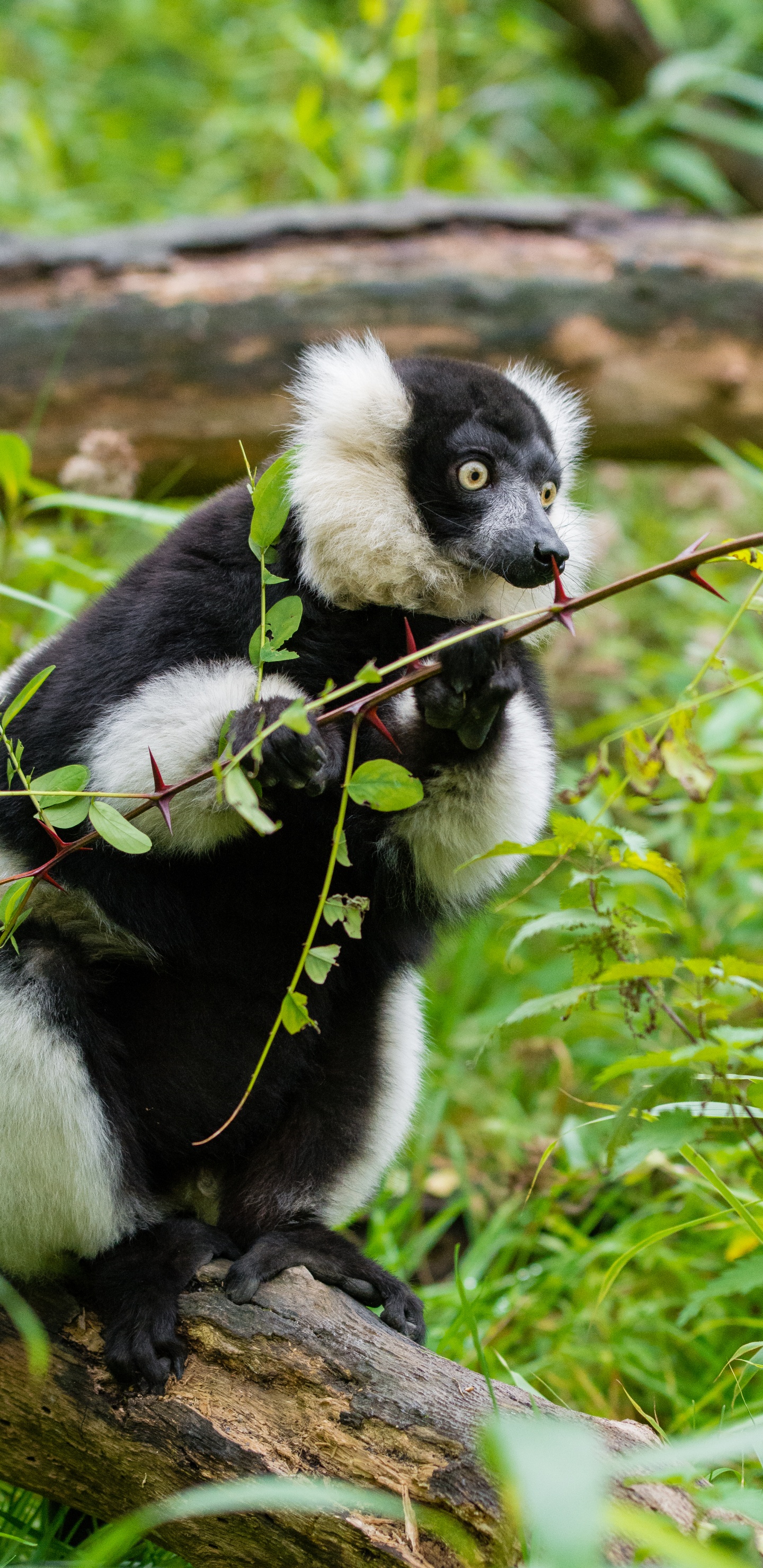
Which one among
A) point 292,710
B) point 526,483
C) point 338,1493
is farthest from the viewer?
point 526,483

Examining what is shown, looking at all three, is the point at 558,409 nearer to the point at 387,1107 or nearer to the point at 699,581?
the point at 699,581

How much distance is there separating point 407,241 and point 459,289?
1.58 ft

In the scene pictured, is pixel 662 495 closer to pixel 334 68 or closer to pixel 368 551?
pixel 334 68

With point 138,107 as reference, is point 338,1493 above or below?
below

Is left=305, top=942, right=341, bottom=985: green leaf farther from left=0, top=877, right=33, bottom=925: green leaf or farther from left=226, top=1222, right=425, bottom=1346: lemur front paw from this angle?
left=226, top=1222, right=425, bottom=1346: lemur front paw

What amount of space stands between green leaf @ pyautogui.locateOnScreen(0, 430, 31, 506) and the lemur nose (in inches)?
74.7

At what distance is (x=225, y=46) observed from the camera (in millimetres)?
11078

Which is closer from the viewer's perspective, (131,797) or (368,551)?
(131,797)

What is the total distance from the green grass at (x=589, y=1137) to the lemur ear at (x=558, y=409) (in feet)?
3.03

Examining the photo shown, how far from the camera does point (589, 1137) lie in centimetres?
480

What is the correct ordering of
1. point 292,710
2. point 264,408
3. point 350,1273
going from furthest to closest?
point 264,408 → point 350,1273 → point 292,710

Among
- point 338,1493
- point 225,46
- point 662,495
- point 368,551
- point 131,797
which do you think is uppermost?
point 225,46

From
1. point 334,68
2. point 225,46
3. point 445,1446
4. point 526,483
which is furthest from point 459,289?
point 225,46

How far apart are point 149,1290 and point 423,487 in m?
2.14
